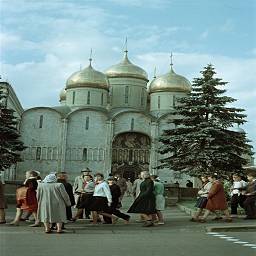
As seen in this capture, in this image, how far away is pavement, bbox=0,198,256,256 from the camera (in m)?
7.69

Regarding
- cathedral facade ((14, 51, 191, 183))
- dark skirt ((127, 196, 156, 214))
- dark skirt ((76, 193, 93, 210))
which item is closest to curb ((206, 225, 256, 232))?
dark skirt ((127, 196, 156, 214))

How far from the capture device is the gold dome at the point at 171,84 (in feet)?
161

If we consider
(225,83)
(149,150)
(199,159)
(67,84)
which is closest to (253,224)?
(199,159)

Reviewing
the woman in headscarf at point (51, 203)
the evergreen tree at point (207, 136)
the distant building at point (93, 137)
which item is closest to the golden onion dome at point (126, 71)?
the distant building at point (93, 137)

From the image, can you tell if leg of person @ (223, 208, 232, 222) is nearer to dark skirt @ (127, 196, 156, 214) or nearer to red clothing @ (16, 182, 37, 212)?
dark skirt @ (127, 196, 156, 214)

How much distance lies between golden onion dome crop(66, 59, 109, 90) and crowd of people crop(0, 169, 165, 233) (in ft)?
119

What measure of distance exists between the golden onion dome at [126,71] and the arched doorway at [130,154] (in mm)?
8497

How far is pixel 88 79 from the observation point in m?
49.0

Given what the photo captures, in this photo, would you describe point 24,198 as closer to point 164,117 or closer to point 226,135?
point 226,135

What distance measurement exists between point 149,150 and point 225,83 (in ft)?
75.0

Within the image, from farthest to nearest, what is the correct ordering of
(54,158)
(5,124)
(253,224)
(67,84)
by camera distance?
(67,84) → (54,158) → (5,124) → (253,224)

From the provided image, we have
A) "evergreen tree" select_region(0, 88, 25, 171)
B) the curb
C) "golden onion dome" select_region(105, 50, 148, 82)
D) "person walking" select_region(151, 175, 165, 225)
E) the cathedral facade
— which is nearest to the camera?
the curb

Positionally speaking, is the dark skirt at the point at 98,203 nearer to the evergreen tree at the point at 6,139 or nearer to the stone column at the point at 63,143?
the evergreen tree at the point at 6,139

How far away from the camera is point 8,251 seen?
7.52m
